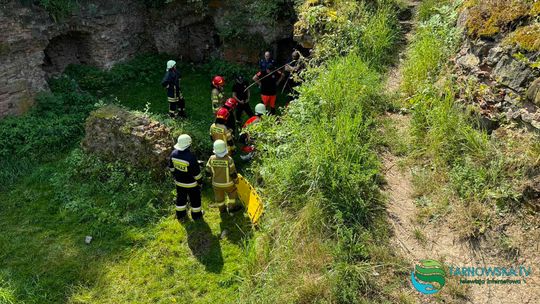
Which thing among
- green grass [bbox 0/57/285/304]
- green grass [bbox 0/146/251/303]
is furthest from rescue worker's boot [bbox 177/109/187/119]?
green grass [bbox 0/146/251/303]

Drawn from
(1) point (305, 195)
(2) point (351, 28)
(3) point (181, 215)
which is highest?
(2) point (351, 28)

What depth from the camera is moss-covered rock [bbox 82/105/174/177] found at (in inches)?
287

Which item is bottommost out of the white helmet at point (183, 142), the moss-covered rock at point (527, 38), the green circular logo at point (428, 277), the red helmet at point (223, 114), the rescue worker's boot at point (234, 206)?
the rescue worker's boot at point (234, 206)

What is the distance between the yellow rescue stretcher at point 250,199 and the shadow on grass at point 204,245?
68 cm

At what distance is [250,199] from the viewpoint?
6.18 meters

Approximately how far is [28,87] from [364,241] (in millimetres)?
8684

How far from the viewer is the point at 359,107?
6320mm

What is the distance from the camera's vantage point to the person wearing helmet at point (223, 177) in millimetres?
6254

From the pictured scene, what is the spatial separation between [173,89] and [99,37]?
3915 mm

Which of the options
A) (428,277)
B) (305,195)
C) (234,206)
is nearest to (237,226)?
(234,206)

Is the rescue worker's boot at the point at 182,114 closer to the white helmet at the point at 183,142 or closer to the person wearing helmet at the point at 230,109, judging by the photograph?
the person wearing helmet at the point at 230,109

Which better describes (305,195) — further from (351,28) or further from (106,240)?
(351,28)

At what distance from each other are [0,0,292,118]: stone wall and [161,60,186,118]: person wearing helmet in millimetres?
2916

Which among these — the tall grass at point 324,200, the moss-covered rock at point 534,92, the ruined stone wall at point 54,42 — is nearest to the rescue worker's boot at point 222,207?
the tall grass at point 324,200
